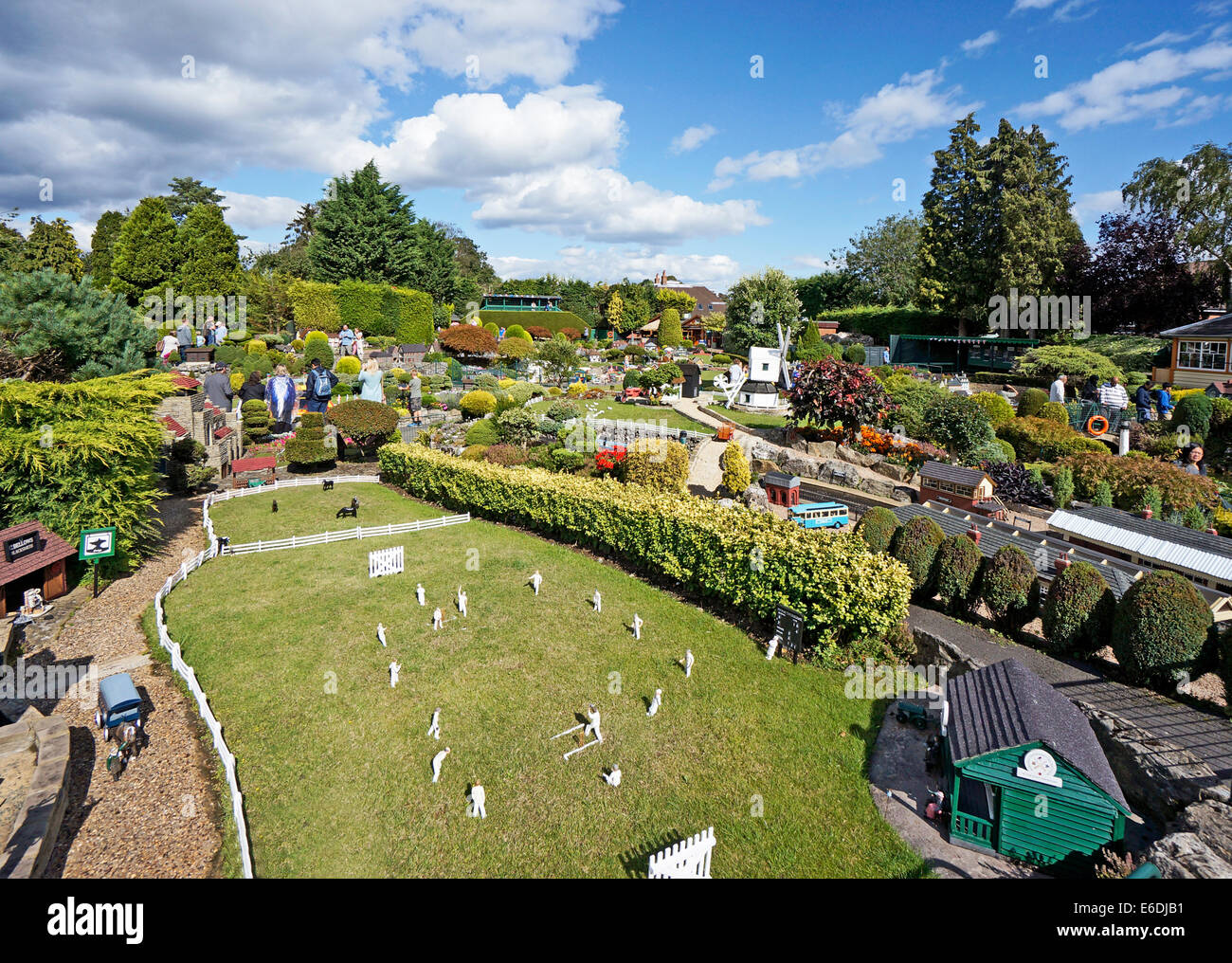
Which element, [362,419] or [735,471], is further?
[362,419]

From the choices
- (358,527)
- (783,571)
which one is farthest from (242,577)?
(783,571)

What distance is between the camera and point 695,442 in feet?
98.6

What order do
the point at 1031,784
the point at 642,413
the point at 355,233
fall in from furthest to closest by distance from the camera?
1. the point at 355,233
2. the point at 642,413
3. the point at 1031,784

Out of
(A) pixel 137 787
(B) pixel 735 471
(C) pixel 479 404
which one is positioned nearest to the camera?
(A) pixel 137 787

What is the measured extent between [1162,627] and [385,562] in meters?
18.0

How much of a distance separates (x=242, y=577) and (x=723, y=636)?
1333cm

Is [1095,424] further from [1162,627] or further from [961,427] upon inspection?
[1162,627]

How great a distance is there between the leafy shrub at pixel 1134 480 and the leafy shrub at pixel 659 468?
1377cm

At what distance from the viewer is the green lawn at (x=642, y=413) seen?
3381 cm

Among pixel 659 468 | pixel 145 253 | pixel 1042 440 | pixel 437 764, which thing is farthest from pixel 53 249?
pixel 1042 440

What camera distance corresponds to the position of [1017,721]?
9.16 meters

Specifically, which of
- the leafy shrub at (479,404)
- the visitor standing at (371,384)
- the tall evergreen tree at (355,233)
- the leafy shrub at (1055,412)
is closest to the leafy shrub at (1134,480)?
the leafy shrub at (1055,412)

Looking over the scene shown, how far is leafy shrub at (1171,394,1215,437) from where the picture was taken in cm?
2548

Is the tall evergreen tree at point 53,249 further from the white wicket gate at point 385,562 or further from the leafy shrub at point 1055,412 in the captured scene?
the leafy shrub at point 1055,412
